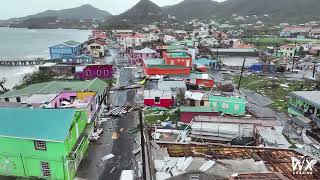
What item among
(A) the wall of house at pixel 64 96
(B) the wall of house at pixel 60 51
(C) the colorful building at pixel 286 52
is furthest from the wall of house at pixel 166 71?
(C) the colorful building at pixel 286 52

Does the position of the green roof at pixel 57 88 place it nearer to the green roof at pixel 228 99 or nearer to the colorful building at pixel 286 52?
the green roof at pixel 228 99

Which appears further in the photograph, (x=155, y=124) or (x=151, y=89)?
(x=151, y=89)

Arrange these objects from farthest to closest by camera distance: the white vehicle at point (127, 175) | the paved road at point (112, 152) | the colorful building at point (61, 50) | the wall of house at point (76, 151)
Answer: the colorful building at point (61, 50) < the paved road at point (112, 152) < the white vehicle at point (127, 175) < the wall of house at point (76, 151)

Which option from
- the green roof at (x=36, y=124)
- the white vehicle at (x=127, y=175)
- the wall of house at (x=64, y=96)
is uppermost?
the green roof at (x=36, y=124)

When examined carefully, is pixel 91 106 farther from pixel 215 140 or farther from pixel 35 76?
pixel 35 76

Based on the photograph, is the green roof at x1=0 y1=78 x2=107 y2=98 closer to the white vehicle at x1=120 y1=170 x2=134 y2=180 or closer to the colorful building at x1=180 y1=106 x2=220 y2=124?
the colorful building at x1=180 y1=106 x2=220 y2=124

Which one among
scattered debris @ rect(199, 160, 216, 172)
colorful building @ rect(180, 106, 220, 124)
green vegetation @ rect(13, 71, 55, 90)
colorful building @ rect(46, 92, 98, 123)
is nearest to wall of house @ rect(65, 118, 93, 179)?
colorful building @ rect(46, 92, 98, 123)

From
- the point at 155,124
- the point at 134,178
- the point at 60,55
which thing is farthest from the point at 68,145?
the point at 60,55
